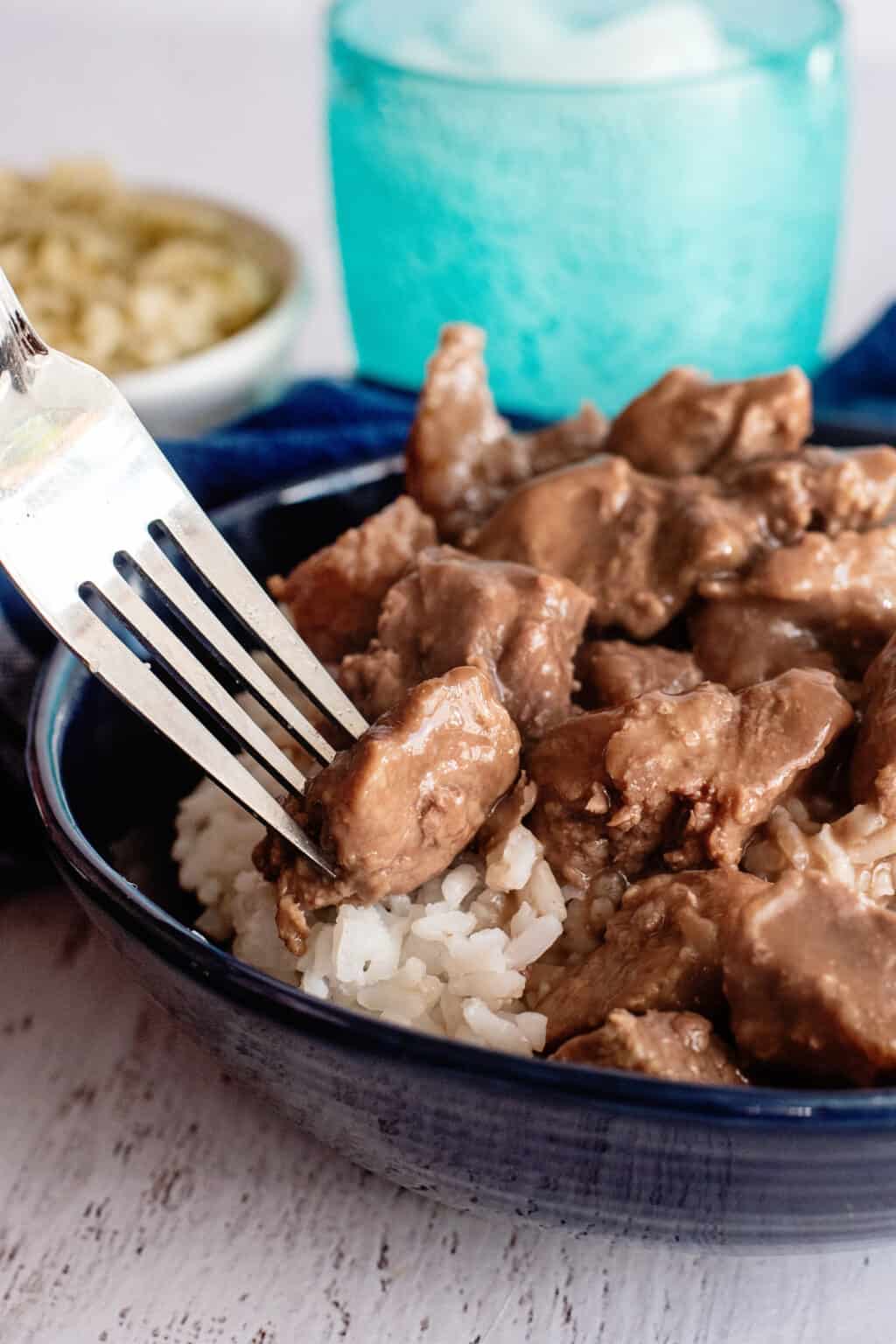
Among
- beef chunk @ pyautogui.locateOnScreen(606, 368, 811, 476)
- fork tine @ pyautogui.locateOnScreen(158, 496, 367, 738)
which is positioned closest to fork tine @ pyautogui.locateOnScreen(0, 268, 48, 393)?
fork tine @ pyautogui.locateOnScreen(158, 496, 367, 738)

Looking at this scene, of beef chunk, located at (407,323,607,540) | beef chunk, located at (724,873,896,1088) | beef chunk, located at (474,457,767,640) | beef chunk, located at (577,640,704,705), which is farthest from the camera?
beef chunk, located at (407,323,607,540)

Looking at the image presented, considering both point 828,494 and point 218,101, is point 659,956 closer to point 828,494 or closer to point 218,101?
point 828,494

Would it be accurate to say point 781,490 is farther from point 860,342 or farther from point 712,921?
point 860,342

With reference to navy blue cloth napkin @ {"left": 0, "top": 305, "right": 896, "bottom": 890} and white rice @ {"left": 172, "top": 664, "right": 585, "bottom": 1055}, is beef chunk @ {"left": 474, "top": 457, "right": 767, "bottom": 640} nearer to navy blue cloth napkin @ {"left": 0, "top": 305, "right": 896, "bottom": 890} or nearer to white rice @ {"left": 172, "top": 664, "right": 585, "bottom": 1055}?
white rice @ {"left": 172, "top": 664, "right": 585, "bottom": 1055}

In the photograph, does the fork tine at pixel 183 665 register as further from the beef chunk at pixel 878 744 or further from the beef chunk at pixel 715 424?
the beef chunk at pixel 715 424

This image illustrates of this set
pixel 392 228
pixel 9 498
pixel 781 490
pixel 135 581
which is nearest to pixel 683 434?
pixel 781 490

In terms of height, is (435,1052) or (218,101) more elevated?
(435,1052)

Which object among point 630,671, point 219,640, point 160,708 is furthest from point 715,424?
point 160,708
